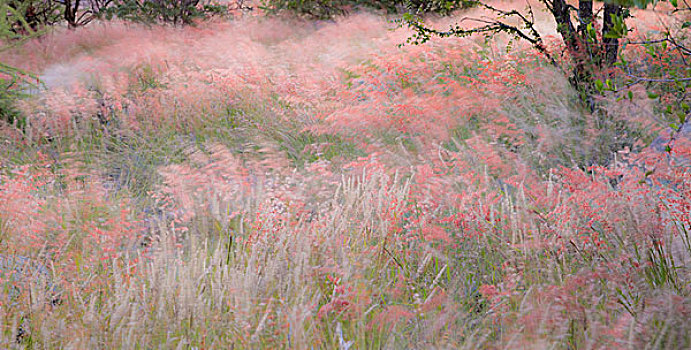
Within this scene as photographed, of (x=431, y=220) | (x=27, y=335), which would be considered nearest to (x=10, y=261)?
(x=27, y=335)

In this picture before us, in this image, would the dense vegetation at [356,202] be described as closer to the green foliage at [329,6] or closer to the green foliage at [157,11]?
the green foliage at [157,11]

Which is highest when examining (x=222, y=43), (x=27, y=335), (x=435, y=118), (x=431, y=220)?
(x=222, y=43)

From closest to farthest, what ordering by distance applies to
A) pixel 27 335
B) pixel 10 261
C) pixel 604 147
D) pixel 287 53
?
pixel 27 335 < pixel 10 261 < pixel 604 147 < pixel 287 53

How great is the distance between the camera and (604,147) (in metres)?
4.15

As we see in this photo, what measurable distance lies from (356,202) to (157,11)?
30.7ft

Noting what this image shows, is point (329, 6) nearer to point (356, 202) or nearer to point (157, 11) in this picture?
point (157, 11)

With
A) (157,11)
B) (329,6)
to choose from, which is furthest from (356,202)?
(157,11)

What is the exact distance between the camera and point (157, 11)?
11094 mm

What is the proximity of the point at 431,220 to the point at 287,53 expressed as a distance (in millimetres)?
5996

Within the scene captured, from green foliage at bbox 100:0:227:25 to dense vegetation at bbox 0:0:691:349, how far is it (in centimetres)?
352

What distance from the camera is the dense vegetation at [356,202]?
227cm

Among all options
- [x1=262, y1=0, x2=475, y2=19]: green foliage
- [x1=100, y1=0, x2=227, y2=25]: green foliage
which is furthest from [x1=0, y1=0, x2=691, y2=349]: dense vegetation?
[x1=262, y1=0, x2=475, y2=19]: green foliage

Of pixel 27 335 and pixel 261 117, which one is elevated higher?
pixel 261 117

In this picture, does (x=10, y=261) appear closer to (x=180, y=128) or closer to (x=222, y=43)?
(x=180, y=128)
